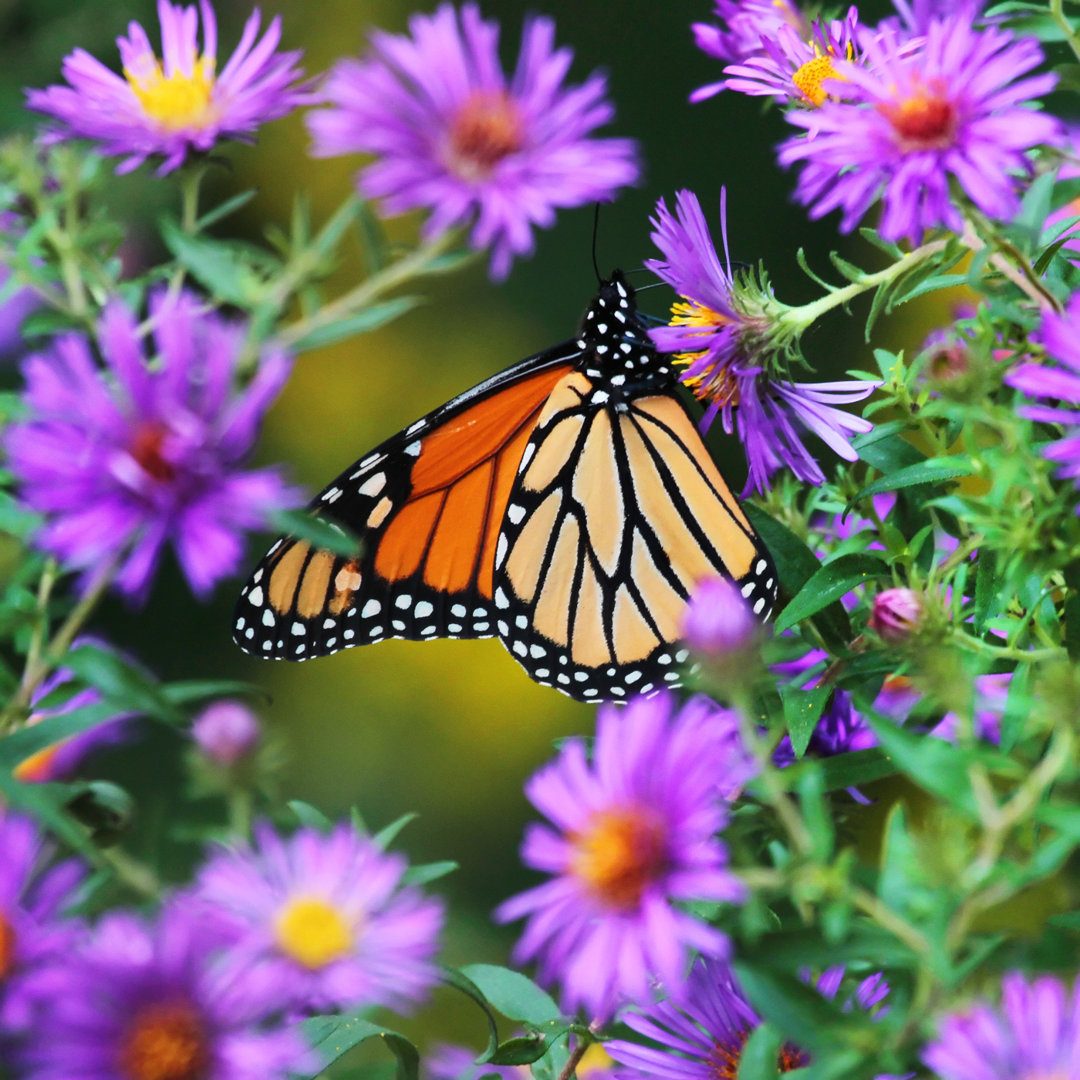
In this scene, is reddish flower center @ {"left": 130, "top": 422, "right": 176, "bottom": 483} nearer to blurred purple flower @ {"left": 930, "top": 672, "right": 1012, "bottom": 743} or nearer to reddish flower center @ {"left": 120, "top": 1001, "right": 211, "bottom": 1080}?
reddish flower center @ {"left": 120, "top": 1001, "right": 211, "bottom": 1080}

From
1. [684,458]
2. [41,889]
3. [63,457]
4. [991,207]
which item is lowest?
[41,889]

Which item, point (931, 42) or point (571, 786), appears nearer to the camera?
point (571, 786)

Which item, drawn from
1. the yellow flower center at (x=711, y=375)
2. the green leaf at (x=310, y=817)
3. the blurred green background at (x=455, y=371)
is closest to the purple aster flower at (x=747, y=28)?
the yellow flower center at (x=711, y=375)

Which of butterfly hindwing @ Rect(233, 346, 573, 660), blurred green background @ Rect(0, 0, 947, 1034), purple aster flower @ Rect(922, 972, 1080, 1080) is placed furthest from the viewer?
blurred green background @ Rect(0, 0, 947, 1034)

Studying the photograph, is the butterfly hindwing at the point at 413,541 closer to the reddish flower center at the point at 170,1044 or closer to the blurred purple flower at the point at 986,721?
the blurred purple flower at the point at 986,721

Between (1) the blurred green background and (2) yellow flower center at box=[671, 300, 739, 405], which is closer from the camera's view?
(2) yellow flower center at box=[671, 300, 739, 405]

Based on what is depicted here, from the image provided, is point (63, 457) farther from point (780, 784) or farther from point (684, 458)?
point (684, 458)

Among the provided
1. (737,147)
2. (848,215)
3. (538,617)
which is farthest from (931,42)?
(737,147)

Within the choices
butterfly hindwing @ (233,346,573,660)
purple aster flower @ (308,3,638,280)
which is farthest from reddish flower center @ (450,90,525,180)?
butterfly hindwing @ (233,346,573,660)
